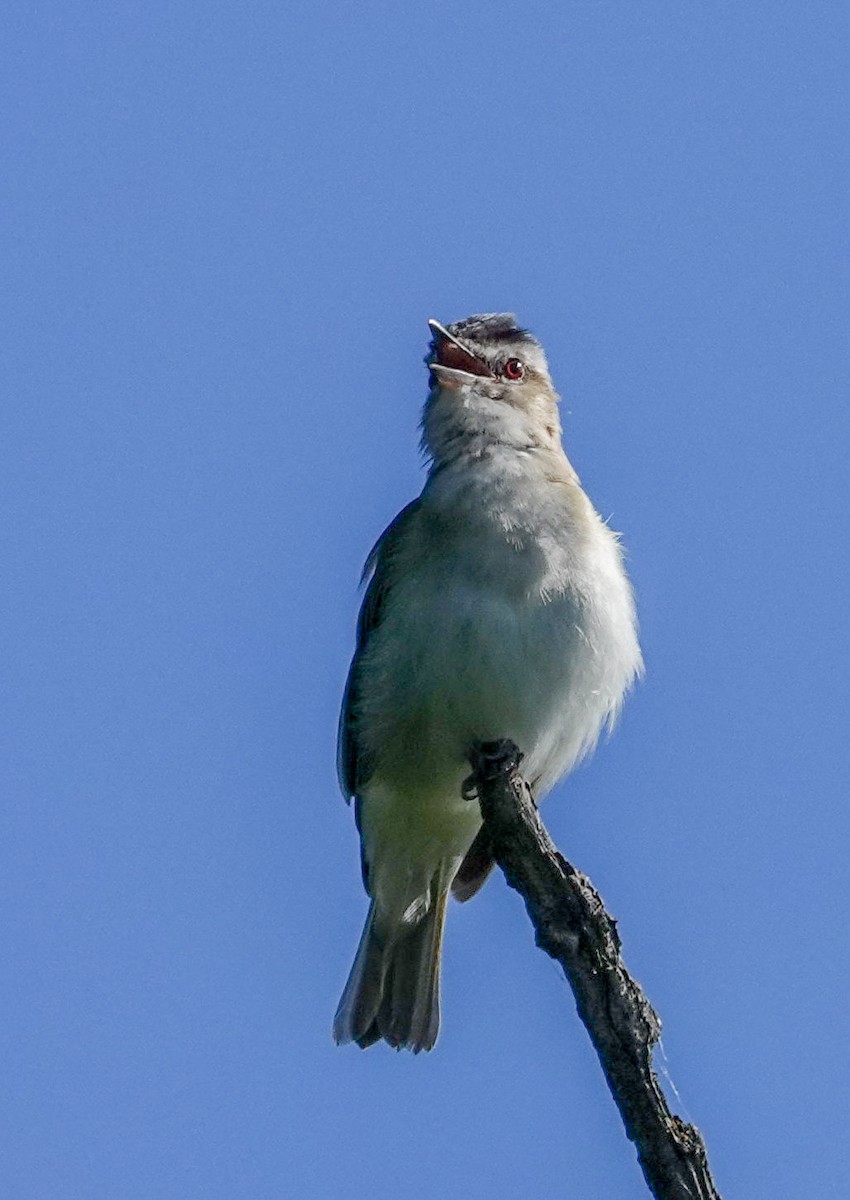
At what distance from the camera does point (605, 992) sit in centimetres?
591

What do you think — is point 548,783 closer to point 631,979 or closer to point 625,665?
point 625,665

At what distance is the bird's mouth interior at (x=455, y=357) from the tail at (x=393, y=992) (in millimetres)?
3024

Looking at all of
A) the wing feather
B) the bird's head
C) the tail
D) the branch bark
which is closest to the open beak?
the bird's head

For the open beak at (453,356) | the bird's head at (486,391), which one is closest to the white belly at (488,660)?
the bird's head at (486,391)

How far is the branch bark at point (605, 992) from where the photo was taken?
17.7ft

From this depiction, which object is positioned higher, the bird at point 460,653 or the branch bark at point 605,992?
the bird at point 460,653

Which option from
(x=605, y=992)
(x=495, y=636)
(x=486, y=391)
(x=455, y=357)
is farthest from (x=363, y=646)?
(x=605, y=992)

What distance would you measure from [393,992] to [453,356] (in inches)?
135

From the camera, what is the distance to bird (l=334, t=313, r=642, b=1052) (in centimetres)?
854

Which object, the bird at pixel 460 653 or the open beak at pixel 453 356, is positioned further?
the open beak at pixel 453 356

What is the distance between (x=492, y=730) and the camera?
Answer: 8.65 metres

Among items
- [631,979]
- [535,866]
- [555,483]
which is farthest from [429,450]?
[631,979]

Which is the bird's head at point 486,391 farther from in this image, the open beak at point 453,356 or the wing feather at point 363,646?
the wing feather at point 363,646

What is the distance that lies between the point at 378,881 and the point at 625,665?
1789 millimetres
